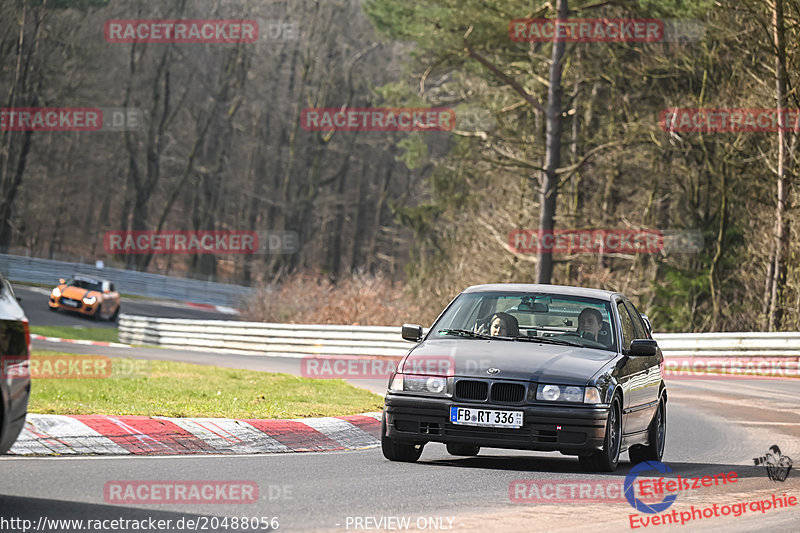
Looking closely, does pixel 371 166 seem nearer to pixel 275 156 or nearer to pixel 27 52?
pixel 275 156

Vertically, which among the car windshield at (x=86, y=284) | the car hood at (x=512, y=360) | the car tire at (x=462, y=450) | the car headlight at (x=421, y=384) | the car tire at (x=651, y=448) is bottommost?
the car windshield at (x=86, y=284)

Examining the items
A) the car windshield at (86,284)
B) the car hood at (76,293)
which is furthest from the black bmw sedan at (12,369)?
the car windshield at (86,284)

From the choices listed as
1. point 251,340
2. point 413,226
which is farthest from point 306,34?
point 251,340

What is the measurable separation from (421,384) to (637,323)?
317 centimetres

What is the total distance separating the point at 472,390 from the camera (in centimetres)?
962

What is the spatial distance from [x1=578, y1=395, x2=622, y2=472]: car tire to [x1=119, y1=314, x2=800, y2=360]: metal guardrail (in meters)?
16.9

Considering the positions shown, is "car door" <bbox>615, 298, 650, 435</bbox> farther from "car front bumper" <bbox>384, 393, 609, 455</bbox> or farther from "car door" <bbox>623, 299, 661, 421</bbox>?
"car front bumper" <bbox>384, 393, 609, 455</bbox>

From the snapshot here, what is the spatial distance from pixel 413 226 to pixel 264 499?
147 ft

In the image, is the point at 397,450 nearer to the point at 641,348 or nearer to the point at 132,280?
the point at 641,348

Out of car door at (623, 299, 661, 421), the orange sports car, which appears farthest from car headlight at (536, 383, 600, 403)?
the orange sports car

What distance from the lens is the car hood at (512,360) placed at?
956cm

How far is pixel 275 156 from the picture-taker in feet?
251

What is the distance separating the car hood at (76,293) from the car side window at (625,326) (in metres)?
35.3

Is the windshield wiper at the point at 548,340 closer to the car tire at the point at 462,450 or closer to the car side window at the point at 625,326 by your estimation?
the car side window at the point at 625,326
